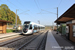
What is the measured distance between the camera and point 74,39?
34.8 feet

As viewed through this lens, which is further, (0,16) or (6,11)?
(6,11)

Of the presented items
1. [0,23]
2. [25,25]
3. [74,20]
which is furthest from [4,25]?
[74,20]

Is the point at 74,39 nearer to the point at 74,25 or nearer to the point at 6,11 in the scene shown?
the point at 74,25

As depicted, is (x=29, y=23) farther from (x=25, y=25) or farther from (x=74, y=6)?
(x=74, y=6)

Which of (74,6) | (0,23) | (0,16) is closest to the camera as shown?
(74,6)

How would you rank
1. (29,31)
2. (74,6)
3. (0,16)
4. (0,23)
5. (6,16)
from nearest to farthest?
(74,6), (29,31), (0,23), (0,16), (6,16)

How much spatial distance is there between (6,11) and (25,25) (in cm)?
2675

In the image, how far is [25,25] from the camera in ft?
64.1

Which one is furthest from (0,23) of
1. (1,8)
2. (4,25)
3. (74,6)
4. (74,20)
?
Answer: (1,8)

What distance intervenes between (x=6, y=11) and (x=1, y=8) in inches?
111

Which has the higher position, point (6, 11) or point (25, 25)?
point (6, 11)

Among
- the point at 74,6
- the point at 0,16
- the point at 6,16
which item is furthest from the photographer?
the point at 6,16

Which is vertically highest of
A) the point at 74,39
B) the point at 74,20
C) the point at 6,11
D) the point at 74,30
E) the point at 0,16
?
the point at 6,11

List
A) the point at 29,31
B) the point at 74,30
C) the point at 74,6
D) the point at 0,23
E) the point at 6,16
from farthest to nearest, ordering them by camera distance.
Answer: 1. the point at 6,16
2. the point at 0,23
3. the point at 29,31
4. the point at 74,30
5. the point at 74,6
